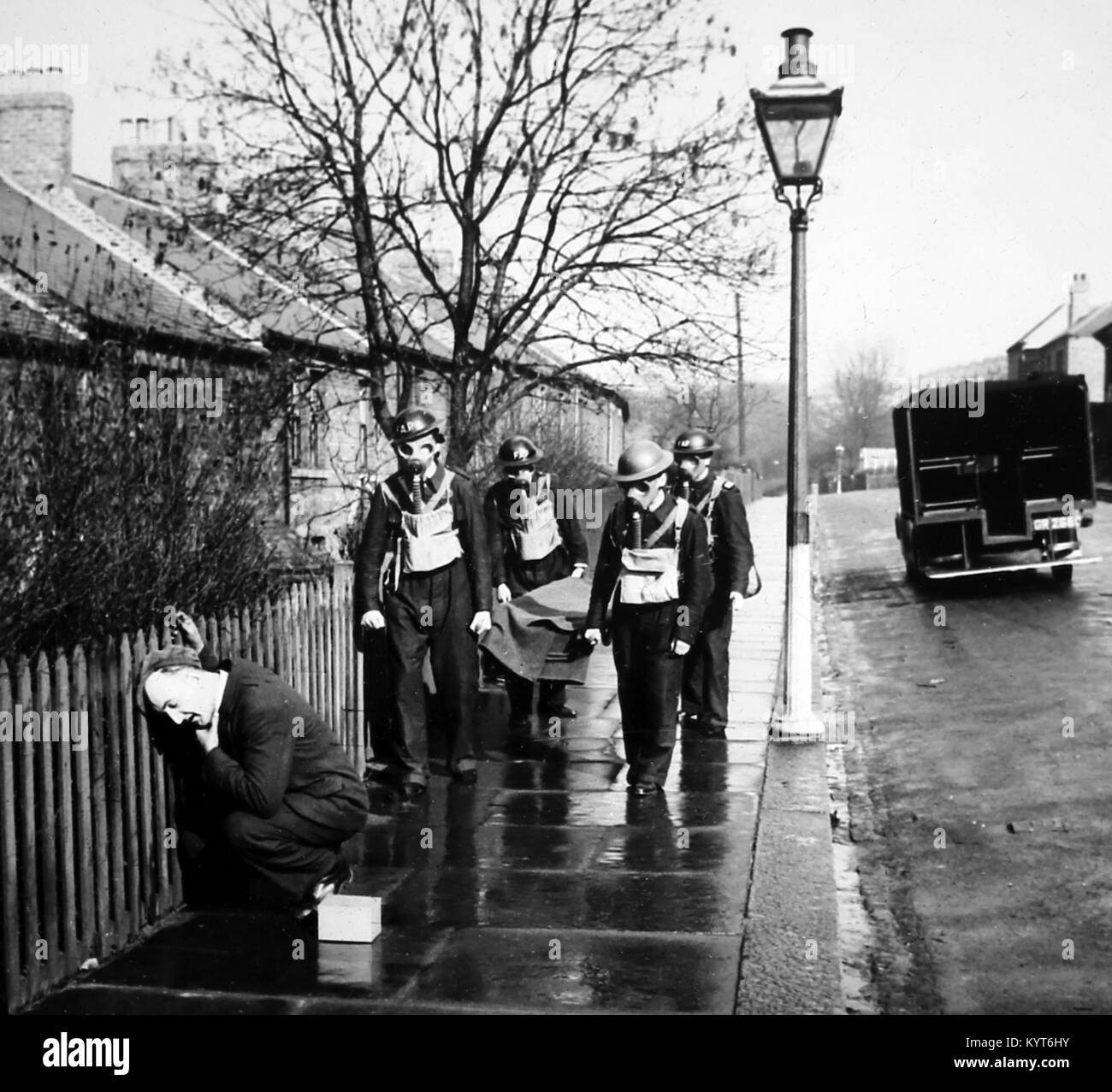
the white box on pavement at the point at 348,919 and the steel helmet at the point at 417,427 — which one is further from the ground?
the steel helmet at the point at 417,427

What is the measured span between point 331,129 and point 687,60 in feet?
11.3

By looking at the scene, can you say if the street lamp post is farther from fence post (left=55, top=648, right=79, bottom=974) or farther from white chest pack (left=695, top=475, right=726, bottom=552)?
fence post (left=55, top=648, right=79, bottom=974)

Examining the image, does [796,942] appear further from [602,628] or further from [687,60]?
[687,60]

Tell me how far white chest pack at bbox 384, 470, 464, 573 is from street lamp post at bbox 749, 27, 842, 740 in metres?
2.36

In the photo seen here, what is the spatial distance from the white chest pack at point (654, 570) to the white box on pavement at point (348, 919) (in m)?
2.85

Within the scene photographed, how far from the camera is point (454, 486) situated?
297 inches

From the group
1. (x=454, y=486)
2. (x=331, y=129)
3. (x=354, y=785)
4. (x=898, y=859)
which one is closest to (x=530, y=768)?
(x=454, y=486)

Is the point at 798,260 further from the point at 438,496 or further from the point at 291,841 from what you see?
the point at 291,841

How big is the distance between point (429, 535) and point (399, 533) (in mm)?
185

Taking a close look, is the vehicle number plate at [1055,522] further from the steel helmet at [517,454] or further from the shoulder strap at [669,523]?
the shoulder strap at [669,523]

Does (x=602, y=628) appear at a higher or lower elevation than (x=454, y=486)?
lower

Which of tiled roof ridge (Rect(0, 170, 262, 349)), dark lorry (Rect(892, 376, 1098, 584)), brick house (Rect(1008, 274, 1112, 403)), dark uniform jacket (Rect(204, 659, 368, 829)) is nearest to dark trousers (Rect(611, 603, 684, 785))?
dark uniform jacket (Rect(204, 659, 368, 829))

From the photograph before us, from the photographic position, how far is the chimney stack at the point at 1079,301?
62606mm

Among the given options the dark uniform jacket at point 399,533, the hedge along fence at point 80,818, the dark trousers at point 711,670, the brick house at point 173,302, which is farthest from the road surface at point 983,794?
the brick house at point 173,302
